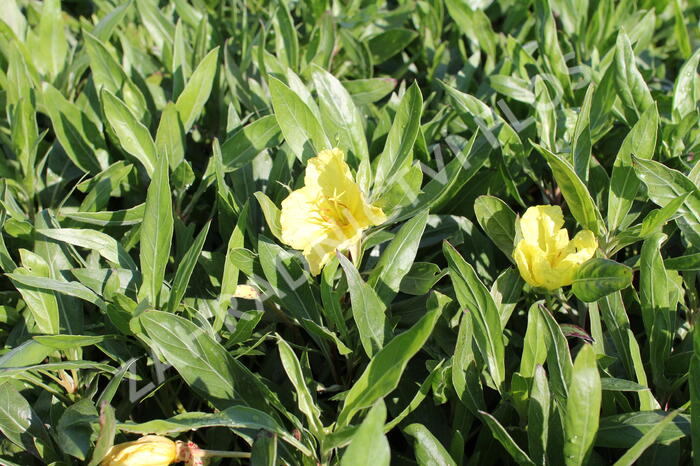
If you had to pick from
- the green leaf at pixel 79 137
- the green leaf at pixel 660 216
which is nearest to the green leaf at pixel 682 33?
the green leaf at pixel 660 216

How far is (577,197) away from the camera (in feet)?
4.80

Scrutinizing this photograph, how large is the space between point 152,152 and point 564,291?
3.48 ft

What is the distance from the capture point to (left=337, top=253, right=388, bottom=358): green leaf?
1.26m

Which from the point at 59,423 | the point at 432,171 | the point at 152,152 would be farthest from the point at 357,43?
the point at 59,423

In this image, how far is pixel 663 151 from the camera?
1734mm

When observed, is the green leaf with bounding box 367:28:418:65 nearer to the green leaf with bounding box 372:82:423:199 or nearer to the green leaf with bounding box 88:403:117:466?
the green leaf with bounding box 372:82:423:199

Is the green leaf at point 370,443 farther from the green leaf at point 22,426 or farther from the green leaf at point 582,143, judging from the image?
the green leaf at point 582,143

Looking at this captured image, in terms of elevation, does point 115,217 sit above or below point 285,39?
below

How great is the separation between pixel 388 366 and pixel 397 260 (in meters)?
0.34

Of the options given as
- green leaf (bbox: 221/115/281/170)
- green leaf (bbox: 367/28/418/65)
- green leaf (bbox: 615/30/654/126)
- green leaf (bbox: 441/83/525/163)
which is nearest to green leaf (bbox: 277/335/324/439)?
green leaf (bbox: 221/115/281/170)

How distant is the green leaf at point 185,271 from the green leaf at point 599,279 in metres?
0.75

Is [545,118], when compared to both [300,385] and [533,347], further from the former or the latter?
[300,385]

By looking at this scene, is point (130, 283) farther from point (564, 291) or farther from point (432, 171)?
point (564, 291)

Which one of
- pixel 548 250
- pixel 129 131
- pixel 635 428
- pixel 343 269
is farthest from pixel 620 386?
pixel 129 131
